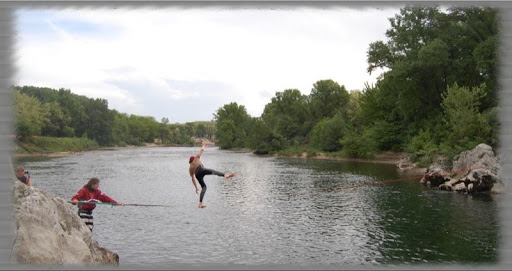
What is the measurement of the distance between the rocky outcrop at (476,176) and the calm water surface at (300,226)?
1.58 meters

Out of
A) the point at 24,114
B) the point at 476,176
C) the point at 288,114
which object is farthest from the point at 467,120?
the point at 288,114

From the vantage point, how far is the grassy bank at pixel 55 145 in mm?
61575

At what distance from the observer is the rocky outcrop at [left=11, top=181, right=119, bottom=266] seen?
8.91 m

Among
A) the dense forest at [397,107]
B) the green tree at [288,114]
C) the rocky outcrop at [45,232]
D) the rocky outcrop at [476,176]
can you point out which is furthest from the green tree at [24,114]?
the green tree at [288,114]

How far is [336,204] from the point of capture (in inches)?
1085

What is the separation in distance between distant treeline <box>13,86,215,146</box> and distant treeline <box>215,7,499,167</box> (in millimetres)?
47994

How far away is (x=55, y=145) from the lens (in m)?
76.6

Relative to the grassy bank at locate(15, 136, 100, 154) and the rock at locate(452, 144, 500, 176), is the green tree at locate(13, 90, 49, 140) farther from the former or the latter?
the rock at locate(452, 144, 500, 176)

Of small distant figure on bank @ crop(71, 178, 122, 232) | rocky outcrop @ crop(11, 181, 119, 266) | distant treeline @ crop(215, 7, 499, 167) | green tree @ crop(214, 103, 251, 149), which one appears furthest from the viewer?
green tree @ crop(214, 103, 251, 149)

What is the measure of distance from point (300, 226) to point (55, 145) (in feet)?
227

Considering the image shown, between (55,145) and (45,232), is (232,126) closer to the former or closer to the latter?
(55,145)

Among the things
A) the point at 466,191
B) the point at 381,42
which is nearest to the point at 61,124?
the point at 381,42

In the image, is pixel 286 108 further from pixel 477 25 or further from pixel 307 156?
pixel 477 25

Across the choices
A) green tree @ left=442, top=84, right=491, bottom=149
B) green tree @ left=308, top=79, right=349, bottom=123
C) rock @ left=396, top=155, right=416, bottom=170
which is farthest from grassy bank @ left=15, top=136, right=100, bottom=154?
green tree @ left=308, top=79, right=349, bottom=123
